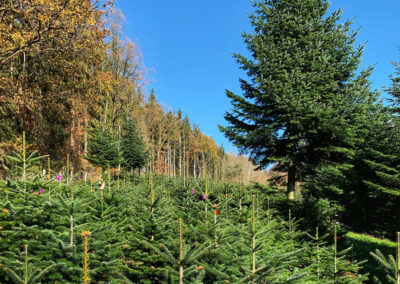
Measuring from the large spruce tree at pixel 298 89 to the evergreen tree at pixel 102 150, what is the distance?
953 cm

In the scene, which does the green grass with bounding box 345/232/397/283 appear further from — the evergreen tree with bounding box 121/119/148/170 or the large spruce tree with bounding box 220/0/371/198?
the evergreen tree with bounding box 121/119/148/170

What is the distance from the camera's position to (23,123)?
10.2m

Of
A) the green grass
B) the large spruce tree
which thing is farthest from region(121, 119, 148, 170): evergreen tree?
the green grass

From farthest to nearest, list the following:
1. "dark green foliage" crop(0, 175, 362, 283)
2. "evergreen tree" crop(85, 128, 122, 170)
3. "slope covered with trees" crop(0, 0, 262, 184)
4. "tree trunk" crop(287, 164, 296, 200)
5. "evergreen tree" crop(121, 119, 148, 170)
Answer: "evergreen tree" crop(121, 119, 148, 170)
"evergreen tree" crop(85, 128, 122, 170)
"tree trunk" crop(287, 164, 296, 200)
"slope covered with trees" crop(0, 0, 262, 184)
"dark green foliage" crop(0, 175, 362, 283)

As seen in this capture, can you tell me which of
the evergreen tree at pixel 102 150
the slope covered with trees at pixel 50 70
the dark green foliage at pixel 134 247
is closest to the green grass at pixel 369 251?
the dark green foliage at pixel 134 247

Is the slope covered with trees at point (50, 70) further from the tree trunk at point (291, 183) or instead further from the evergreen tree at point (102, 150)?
the tree trunk at point (291, 183)

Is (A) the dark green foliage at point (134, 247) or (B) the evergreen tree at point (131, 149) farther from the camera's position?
(B) the evergreen tree at point (131, 149)

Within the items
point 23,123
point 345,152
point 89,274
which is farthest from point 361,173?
point 23,123

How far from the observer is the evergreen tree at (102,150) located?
14977mm

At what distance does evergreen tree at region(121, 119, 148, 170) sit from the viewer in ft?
70.5

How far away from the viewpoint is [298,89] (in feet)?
25.8

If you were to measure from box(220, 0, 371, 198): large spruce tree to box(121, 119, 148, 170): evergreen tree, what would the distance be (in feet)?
47.8

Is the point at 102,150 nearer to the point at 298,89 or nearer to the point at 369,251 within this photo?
the point at 298,89

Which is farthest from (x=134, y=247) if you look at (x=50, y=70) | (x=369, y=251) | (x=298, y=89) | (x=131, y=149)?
(x=131, y=149)
